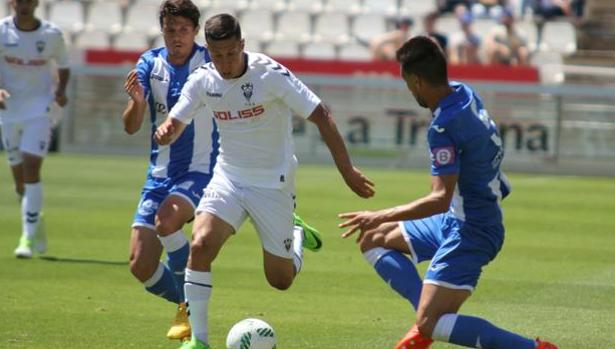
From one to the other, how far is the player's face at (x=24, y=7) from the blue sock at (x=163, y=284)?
5.03 metres

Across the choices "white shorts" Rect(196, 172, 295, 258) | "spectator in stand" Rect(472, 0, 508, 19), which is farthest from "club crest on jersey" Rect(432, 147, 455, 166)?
"spectator in stand" Rect(472, 0, 508, 19)

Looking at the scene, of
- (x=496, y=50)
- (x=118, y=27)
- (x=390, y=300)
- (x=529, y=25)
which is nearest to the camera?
(x=390, y=300)

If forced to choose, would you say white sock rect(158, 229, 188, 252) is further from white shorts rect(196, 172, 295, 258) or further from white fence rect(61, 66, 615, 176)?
white fence rect(61, 66, 615, 176)

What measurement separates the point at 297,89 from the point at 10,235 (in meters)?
7.23

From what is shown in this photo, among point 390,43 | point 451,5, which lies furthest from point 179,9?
point 451,5

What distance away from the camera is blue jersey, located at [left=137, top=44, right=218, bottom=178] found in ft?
31.4

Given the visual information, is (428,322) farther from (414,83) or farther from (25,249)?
(25,249)

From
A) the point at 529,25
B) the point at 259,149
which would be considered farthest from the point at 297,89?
the point at 529,25

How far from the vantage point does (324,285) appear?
1172 centimetres

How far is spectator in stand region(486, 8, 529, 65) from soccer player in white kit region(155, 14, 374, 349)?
729 inches

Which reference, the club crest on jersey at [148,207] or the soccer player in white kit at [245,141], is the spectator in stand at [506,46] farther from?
the soccer player in white kit at [245,141]

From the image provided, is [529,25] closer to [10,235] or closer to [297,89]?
[10,235]

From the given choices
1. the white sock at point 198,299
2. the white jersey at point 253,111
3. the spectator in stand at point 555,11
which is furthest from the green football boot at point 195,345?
the spectator in stand at point 555,11

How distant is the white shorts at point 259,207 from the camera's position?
8438 millimetres
